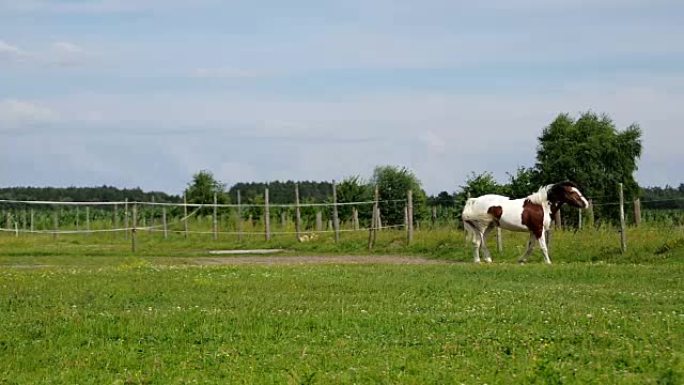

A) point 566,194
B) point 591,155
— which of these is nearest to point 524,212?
point 566,194

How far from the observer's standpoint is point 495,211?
28969mm

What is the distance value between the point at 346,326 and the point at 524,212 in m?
15.6

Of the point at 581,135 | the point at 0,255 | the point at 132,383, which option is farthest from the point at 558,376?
the point at 581,135

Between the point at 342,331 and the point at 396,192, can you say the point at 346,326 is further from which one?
the point at 396,192

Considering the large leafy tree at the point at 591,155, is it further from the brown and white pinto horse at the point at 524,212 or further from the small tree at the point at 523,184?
the brown and white pinto horse at the point at 524,212

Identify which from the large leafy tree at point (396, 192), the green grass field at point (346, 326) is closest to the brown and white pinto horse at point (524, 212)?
the green grass field at point (346, 326)

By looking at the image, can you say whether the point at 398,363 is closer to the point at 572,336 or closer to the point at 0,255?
the point at 572,336

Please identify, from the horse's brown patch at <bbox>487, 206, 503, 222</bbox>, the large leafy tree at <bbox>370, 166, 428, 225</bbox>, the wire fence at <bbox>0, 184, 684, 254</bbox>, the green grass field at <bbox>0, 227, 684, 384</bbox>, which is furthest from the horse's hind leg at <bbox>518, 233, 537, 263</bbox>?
the large leafy tree at <bbox>370, 166, 428, 225</bbox>

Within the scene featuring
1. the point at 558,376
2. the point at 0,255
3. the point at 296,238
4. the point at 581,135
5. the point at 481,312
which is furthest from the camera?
the point at 581,135

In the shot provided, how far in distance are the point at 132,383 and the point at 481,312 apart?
19.4 feet

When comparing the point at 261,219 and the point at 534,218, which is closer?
the point at 534,218

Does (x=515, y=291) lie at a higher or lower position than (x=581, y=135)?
lower

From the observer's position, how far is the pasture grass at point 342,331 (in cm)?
1073

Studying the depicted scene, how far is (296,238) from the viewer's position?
44188 millimetres
